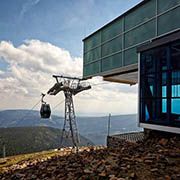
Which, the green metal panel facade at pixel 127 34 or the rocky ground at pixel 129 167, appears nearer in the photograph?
the rocky ground at pixel 129 167

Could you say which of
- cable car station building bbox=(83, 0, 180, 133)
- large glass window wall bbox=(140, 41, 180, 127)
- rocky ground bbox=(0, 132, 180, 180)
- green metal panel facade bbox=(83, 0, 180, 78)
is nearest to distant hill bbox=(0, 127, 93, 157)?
green metal panel facade bbox=(83, 0, 180, 78)

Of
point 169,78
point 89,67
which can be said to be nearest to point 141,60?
point 169,78

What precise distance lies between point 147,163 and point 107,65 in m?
10.7

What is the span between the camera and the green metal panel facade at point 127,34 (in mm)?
A: 12482

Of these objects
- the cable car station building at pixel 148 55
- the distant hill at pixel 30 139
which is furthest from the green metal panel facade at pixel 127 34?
the distant hill at pixel 30 139

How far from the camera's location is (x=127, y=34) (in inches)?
600

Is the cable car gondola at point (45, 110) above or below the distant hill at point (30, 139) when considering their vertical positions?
above

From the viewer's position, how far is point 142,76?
11.4 metres

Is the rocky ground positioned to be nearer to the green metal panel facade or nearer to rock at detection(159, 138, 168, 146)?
rock at detection(159, 138, 168, 146)

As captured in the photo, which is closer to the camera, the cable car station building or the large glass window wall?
the large glass window wall

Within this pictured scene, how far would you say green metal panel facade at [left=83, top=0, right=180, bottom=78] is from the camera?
491 inches

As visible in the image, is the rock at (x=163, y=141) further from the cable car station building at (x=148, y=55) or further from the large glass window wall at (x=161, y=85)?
the large glass window wall at (x=161, y=85)

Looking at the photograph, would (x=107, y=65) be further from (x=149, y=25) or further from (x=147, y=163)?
(x=147, y=163)

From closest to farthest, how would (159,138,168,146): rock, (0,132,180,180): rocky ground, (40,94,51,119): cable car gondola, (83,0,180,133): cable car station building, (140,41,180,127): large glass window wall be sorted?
(0,132,180,180): rocky ground < (159,138,168,146): rock < (140,41,180,127): large glass window wall < (83,0,180,133): cable car station building < (40,94,51,119): cable car gondola
